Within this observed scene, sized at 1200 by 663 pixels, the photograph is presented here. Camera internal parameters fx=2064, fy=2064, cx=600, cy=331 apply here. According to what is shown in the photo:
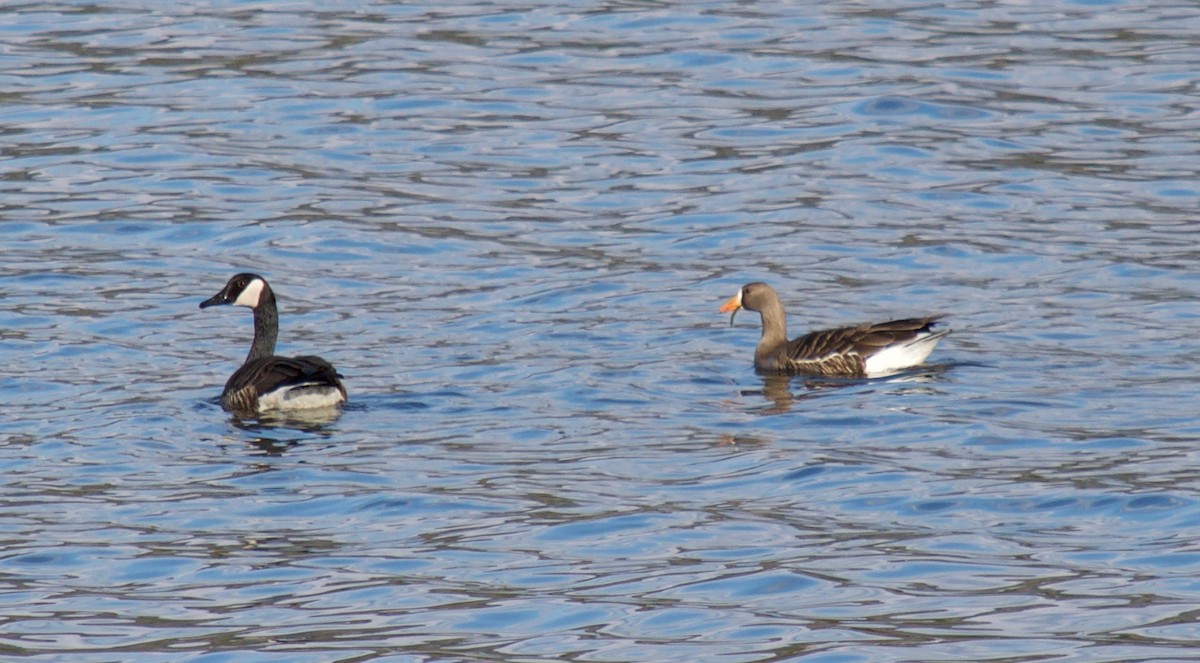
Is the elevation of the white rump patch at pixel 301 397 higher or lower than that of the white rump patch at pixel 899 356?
higher

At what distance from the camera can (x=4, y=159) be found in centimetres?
2194

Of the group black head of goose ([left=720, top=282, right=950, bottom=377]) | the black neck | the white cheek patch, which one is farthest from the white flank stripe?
the white cheek patch

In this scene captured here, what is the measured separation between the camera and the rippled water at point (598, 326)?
941 cm

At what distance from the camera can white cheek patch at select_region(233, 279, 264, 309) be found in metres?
15.1

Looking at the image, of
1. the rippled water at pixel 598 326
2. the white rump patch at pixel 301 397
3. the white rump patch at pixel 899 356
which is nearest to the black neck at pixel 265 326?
the rippled water at pixel 598 326

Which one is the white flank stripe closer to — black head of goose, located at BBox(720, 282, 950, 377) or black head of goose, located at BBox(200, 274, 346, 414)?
black head of goose, located at BBox(720, 282, 950, 377)

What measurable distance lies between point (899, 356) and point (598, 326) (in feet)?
8.47

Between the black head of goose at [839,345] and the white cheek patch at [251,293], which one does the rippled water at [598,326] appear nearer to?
the black head of goose at [839,345]

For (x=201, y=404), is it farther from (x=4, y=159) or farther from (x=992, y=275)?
(x=4, y=159)

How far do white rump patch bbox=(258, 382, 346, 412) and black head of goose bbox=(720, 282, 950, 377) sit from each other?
11.6 feet

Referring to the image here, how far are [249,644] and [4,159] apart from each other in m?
14.3

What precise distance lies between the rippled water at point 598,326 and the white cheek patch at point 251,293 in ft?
2.19

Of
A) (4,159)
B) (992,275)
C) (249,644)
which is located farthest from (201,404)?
(4,159)

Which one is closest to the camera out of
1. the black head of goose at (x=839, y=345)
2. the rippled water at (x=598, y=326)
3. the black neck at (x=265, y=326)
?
the rippled water at (x=598, y=326)
